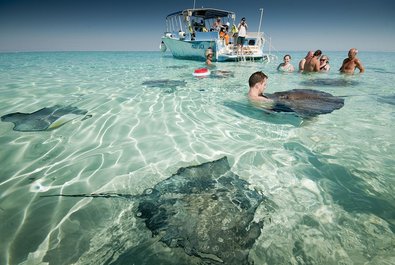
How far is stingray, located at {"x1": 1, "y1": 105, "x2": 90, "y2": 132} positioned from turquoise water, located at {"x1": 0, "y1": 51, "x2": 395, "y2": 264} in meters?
0.23

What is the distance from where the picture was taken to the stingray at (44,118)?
15.5 ft

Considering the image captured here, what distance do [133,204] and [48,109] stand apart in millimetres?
5345

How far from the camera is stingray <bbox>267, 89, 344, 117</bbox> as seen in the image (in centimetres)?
531

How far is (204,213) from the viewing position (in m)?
2.11

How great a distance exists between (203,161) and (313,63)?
41.8 feet

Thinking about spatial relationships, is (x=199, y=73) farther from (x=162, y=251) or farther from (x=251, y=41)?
(x=251, y=41)

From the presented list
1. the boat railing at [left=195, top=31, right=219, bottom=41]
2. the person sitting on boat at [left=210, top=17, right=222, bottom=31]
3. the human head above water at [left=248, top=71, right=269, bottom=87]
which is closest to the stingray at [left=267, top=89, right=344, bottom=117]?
the human head above water at [left=248, top=71, right=269, bottom=87]

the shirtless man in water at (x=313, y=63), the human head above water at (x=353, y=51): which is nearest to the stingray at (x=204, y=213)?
the human head above water at (x=353, y=51)

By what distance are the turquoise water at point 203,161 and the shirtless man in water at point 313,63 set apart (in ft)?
25.1

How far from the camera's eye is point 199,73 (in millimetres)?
11414

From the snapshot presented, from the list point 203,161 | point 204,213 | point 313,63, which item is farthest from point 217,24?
point 204,213

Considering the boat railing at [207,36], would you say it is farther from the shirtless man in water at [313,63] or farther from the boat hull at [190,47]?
the shirtless man in water at [313,63]

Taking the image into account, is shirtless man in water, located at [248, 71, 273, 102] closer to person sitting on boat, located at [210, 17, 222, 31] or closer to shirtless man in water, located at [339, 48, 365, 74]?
shirtless man in water, located at [339, 48, 365, 74]

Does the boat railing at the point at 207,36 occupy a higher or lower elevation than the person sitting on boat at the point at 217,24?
lower
